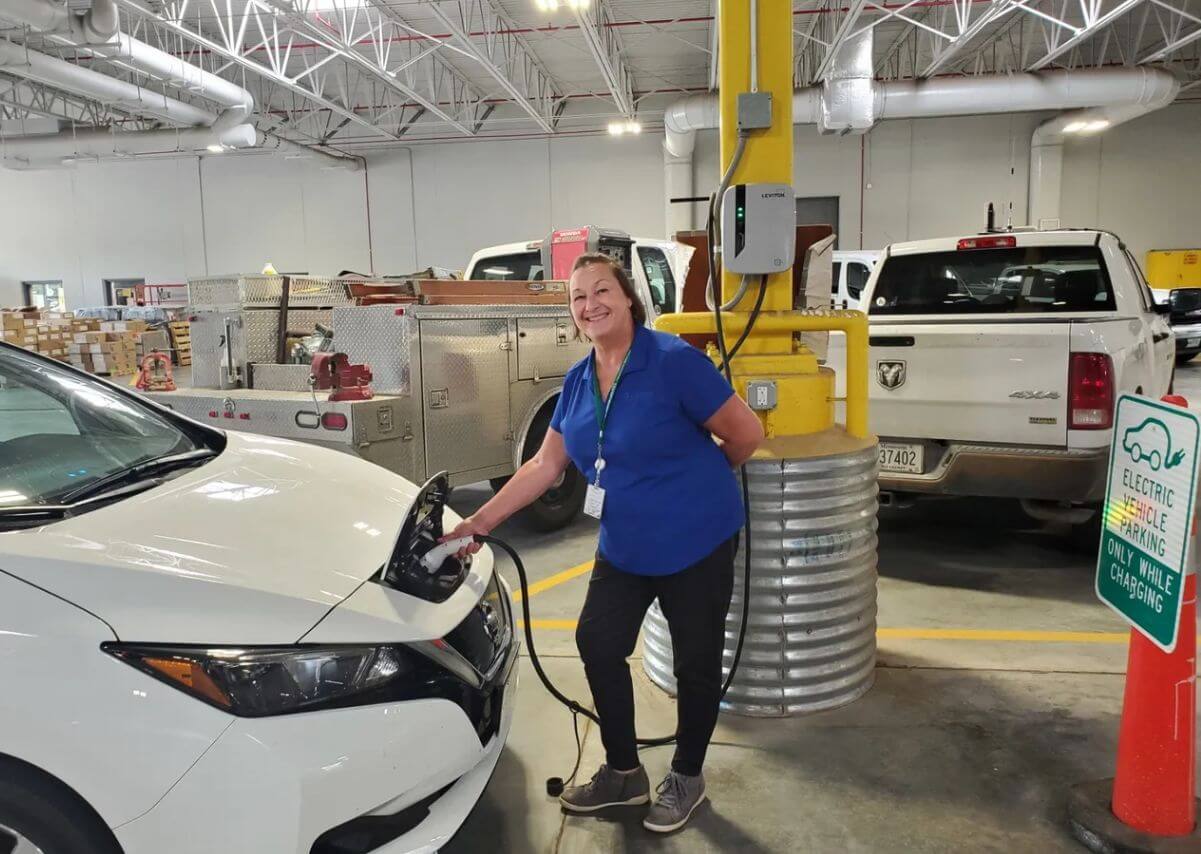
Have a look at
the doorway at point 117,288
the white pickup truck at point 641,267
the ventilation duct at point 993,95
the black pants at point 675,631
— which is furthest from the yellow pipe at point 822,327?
the doorway at point 117,288

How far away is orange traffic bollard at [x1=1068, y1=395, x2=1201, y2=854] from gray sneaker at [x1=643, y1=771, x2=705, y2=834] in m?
1.12

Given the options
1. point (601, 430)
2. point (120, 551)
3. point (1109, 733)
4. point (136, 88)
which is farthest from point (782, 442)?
point (136, 88)

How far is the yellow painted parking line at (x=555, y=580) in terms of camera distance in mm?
4930

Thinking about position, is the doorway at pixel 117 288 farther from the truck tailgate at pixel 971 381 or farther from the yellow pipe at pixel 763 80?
the yellow pipe at pixel 763 80

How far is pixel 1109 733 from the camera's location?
10.4 ft

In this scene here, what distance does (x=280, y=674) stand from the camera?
1765mm

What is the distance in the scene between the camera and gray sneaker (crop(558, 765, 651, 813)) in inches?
107

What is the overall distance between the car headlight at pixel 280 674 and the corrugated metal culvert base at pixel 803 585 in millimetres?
1626

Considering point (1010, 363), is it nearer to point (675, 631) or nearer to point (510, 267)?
point (675, 631)

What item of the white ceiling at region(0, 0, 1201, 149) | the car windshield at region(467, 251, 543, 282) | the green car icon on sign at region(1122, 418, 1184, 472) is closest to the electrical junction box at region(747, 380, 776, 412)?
the green car icon on sign at region(1122, 418, 1184, 472)

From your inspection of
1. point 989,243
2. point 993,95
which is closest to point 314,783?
point 989,243

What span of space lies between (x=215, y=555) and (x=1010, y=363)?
392 centimetres

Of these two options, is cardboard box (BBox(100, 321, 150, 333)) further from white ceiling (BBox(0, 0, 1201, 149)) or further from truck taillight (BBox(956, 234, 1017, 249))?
truck taillight (BBox(956, 234, 1017, 249))

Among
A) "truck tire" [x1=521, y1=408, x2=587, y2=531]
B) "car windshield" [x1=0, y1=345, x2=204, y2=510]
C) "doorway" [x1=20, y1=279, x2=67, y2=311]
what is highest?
"doorway" [x1=20, y1=279, x2=67, y2=311]
